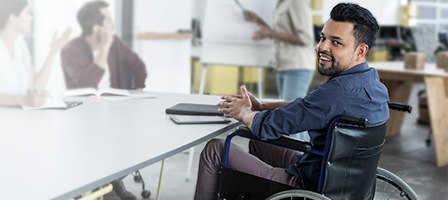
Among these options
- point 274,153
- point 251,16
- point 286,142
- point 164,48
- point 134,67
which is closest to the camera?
point 286,142

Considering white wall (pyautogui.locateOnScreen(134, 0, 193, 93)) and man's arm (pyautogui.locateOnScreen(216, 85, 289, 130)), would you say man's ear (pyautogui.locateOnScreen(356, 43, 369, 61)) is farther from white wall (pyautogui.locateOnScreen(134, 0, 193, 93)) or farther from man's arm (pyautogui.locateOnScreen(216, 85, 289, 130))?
white wall (pyautogui.locateOnScreen(134, 0, 193, 93))

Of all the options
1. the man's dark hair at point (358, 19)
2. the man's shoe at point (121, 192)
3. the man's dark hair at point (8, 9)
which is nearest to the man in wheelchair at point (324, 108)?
the man's dark hair at point (358, 19)

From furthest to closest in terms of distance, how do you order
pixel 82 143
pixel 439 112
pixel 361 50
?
pixel 439 112 < pixel 361 50 < pixel 82 143

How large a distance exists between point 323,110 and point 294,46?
73.7 inches

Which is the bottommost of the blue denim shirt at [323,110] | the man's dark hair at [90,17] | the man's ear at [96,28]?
the blue denim shirt at [323,110]

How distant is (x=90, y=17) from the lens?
4.06 meters

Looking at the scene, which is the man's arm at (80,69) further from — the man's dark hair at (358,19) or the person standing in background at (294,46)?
the man's dark hair at (358,19)

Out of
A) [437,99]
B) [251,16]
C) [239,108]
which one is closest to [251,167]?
[239,108]

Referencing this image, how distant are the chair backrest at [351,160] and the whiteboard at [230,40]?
2.14 m

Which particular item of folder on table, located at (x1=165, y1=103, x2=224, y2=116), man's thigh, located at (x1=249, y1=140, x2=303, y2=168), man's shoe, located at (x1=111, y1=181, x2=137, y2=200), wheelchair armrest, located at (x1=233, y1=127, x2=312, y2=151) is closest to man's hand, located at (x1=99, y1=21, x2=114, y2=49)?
man's shoe, located at (x1=111, y1=181, x2=137, y2=200)

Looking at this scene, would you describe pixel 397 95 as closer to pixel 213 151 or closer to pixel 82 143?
pixel 213 151

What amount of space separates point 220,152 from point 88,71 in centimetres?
213

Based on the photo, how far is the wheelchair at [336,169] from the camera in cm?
Answer: 159

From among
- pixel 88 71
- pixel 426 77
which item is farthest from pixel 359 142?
pixel 426 77
